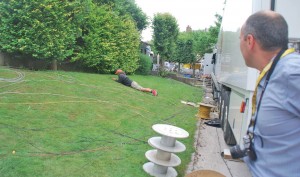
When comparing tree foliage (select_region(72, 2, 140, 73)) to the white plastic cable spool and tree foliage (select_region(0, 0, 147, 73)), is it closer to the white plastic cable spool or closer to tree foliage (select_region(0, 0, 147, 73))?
tree foliage (select_region(0, 0, 147, 73))

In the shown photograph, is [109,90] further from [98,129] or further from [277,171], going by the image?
[277,171]

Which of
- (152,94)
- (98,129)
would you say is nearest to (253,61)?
(98,129)

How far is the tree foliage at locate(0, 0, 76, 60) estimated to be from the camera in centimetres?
1091

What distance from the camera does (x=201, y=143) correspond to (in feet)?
20.0

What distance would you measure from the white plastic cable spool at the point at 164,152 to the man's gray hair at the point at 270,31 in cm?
275

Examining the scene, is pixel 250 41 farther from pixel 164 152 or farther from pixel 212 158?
pixel 212 158

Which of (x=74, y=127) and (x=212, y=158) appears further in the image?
(x=74, y=127)

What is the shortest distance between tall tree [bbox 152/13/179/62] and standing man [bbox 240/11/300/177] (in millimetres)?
24922

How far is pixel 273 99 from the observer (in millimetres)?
1140

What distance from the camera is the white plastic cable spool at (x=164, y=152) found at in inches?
155

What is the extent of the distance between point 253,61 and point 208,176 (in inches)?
78.1

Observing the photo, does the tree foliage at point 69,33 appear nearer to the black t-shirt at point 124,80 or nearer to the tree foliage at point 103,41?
the tree foliage at point 103,41

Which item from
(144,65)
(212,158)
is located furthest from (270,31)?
(144,65)

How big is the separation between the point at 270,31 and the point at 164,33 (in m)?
25.2
